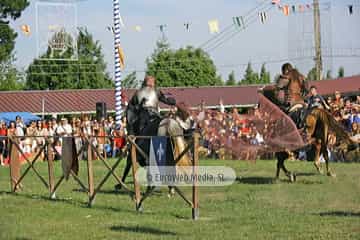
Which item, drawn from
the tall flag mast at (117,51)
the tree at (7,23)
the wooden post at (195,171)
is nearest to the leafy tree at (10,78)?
the tree at (7,23)

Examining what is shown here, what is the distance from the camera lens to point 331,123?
51.4 ft

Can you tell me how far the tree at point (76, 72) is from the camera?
236 feet

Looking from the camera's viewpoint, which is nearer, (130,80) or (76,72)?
(76,72)

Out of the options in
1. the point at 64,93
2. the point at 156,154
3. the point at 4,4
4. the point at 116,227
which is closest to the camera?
the point at 116,227

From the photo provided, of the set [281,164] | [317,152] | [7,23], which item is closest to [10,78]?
[7,23]

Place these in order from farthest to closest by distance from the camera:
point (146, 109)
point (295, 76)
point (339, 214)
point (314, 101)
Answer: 1. point (314, 101)
2. point (295, 76)
3. point (146, 109)
4. point (339, 214)

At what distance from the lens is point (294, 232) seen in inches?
373

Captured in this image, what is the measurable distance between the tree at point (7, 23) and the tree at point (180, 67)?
25.0m

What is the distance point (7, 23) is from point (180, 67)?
96.5ft

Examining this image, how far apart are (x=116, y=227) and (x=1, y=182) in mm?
8314

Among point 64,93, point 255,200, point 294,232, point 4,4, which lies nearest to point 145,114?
point 255,200

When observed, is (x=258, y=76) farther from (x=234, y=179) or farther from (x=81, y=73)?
(x=234, y=179)

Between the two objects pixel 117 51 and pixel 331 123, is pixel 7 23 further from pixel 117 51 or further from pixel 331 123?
pixel 331 123

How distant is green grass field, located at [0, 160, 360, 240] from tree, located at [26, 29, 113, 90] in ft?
184
